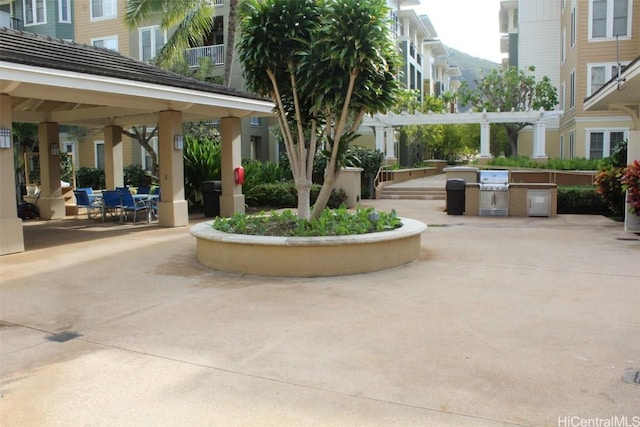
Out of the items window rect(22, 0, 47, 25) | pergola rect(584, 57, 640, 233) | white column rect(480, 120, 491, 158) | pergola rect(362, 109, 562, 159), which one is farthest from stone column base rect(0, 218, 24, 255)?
white column rect(480, 120, 491, 158)

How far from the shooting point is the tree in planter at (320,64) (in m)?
8.42

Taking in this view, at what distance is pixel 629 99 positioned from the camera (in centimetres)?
1363

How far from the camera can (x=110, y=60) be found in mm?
13742

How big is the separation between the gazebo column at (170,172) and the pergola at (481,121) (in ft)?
52.9

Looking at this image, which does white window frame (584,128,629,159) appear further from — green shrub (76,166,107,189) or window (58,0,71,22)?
window (58,0,71,22)

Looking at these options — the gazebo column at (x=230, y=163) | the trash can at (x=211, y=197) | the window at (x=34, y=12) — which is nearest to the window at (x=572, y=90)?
the gazebo column at (x=230, y=163)

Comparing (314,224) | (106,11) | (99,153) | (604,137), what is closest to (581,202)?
(314,224)

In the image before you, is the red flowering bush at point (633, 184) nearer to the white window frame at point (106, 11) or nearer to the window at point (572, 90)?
the window at point (572, 90)

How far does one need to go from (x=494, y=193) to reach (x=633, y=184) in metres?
4.53

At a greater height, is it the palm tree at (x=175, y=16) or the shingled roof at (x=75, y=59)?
the palm tree at (x=175, y=16)

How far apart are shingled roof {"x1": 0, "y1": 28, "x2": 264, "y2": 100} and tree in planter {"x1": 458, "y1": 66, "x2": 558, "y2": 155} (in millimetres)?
22269

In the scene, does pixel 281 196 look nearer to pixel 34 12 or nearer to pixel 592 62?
pixel 592 62

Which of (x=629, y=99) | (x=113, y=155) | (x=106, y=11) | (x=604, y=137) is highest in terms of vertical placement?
(x=106, y=11)

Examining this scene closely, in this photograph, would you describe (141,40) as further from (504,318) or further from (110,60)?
(504,318)
